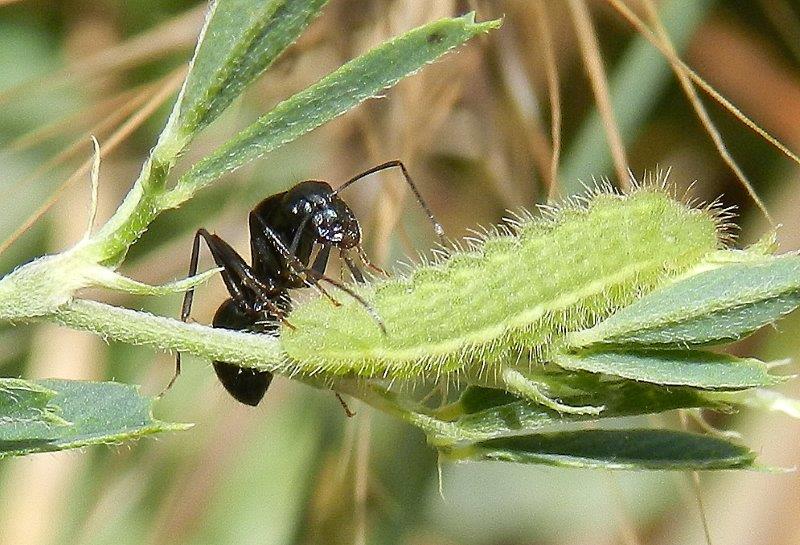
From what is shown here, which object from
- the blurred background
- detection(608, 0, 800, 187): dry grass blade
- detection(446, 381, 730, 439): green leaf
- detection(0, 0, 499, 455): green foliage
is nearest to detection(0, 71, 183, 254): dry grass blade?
the blurred background

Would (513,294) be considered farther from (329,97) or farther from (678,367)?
(329,97)

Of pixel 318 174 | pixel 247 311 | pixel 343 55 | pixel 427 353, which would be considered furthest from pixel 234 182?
pixel 427 353

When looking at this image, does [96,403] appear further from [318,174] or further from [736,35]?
[736,35]

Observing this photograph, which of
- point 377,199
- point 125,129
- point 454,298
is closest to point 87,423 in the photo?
point 454,298

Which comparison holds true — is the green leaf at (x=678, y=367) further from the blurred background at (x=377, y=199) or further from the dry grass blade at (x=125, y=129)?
the blurred background at (x=377, y=199)

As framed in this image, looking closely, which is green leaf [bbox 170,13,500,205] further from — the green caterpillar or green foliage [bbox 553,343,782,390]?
green foliage [bbox 553,343,782,390]

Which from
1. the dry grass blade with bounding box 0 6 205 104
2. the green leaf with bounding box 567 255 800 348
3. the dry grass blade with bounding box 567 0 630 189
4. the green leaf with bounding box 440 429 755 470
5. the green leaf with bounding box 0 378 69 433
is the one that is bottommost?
the green leaf with bounding box 0 378 69 433
